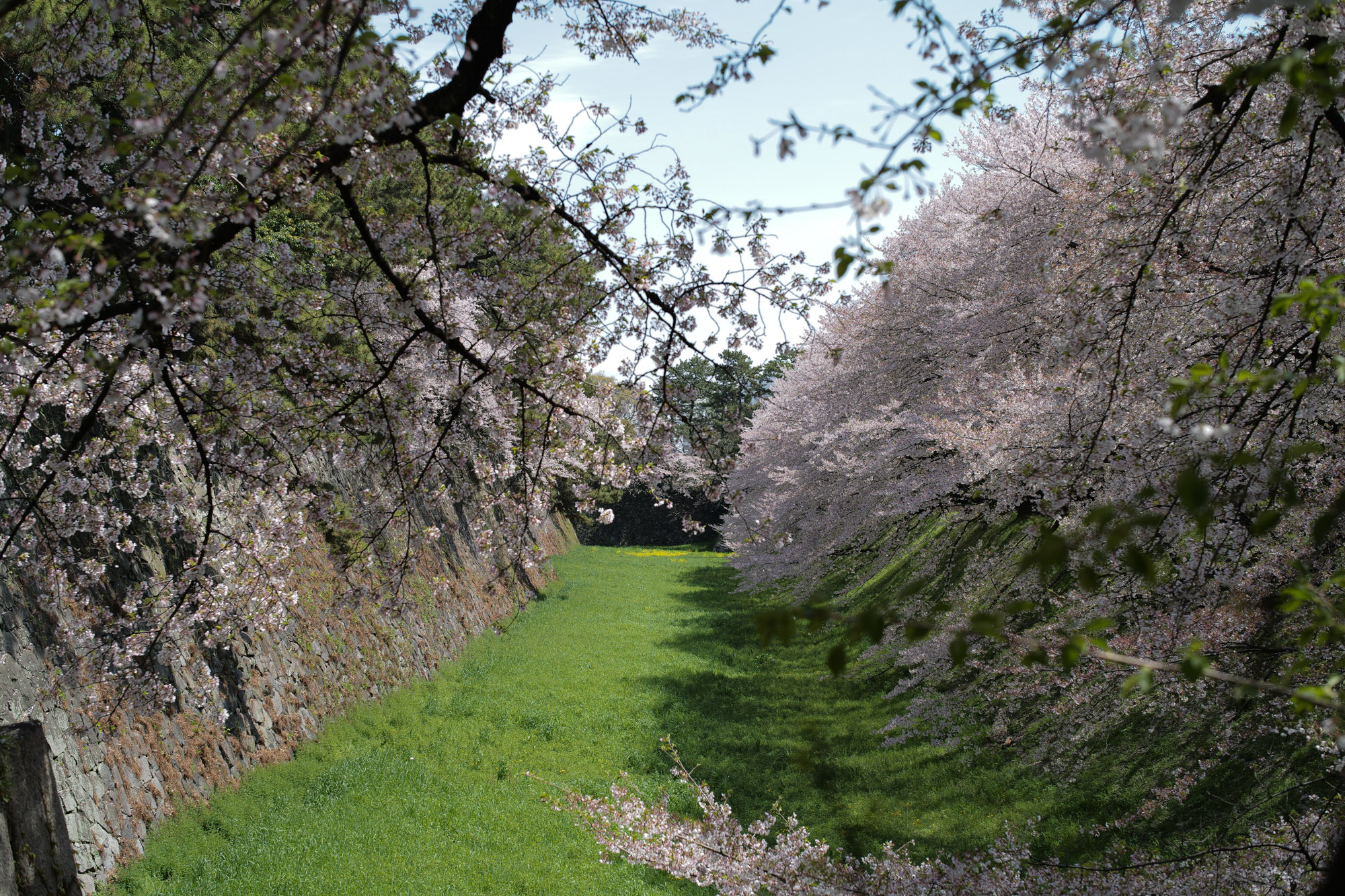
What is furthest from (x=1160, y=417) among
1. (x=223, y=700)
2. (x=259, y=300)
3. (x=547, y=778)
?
(x=223, y=700)

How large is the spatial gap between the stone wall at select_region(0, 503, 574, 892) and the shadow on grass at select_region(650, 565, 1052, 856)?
420cm

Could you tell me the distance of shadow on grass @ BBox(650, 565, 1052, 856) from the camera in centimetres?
792

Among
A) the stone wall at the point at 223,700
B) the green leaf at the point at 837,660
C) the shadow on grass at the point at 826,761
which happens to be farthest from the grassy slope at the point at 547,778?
the green leaf at the point at 837,660

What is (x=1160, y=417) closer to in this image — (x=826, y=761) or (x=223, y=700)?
(x=826, y=761)

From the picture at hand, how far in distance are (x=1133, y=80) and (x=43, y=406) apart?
9306 mm

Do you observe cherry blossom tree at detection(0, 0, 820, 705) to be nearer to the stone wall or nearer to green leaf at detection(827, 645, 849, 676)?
the stone wall

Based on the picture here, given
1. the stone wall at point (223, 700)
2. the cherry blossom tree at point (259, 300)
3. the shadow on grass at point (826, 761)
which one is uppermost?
the cherry blossom tree at point (259, 300)

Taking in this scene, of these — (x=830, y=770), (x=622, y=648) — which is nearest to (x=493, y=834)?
(x=830, y=770)

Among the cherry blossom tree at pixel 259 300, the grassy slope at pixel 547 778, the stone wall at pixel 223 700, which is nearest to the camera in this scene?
the cherry blossom tree at pixel 259 300

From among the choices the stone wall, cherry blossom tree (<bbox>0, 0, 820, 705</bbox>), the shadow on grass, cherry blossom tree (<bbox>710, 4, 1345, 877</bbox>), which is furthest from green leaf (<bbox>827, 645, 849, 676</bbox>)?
the shadow on grass

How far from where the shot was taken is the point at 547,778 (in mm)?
9820

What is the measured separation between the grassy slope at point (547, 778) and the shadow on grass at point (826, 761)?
32 millimetres

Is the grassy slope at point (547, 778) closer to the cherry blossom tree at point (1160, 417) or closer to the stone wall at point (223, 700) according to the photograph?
the stone wall at point (223, 700)

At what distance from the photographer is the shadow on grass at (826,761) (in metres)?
7.92
